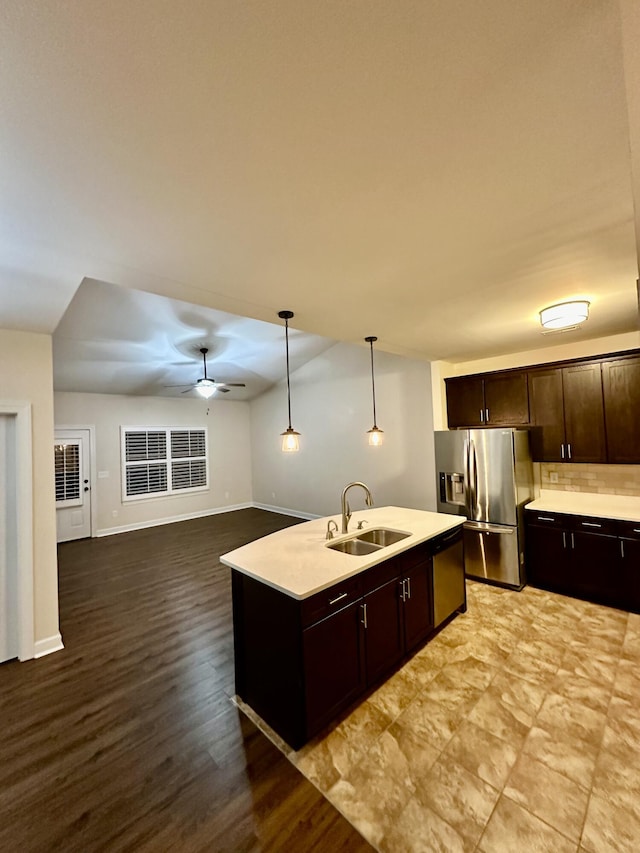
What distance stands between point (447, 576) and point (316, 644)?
1587mm

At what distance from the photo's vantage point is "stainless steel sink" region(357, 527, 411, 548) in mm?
2938

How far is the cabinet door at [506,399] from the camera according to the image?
3.97 meters

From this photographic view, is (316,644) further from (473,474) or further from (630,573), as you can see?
(630,573)

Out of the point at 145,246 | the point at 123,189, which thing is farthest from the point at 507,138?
the point at 145,246

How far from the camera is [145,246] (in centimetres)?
169

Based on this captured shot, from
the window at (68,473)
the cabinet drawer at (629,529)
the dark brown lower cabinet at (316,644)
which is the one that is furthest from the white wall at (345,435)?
the window at (68,473)

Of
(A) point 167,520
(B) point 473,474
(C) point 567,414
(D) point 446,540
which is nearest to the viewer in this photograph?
(D) point 446,540

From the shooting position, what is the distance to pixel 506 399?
161 inches

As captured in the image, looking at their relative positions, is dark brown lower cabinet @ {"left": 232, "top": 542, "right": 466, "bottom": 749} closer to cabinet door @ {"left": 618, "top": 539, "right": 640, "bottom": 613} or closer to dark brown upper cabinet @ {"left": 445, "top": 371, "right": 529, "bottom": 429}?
cabinet door @ {"left": 618, "top": 539, "right": 640, "bottom": 613}

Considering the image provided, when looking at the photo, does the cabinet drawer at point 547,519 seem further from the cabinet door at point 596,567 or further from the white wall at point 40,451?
the white wall at point 40,451

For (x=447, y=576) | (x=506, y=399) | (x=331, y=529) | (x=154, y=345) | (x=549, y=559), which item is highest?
(x=154, y=345)

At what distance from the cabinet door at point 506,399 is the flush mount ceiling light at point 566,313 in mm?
1345

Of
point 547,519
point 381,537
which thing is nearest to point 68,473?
point 381,537

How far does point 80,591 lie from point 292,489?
4257 millimetres
